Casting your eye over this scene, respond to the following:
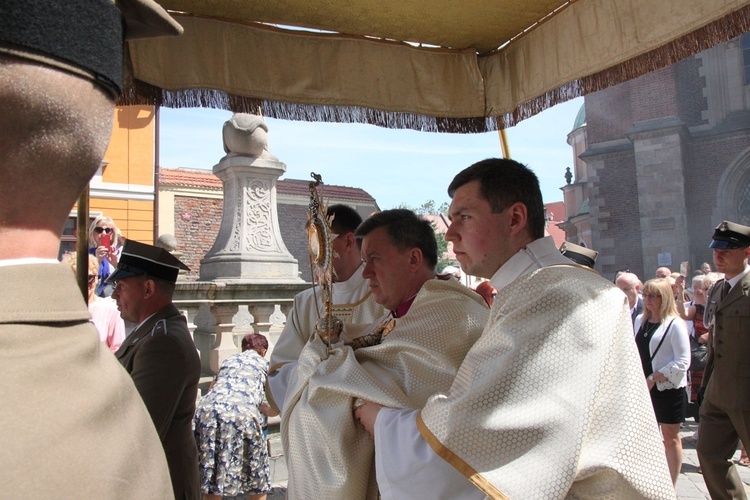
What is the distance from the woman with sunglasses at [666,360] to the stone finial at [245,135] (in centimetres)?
428

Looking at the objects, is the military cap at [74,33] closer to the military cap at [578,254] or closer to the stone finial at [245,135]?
the military cap at [578,254]

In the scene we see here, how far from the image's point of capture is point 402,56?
3.53 meters

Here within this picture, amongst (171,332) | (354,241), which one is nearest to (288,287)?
(354,241)

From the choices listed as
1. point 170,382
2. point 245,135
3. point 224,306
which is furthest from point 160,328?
point 245,135

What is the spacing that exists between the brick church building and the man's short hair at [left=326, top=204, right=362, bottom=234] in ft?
63.2

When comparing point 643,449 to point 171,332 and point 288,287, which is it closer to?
point 171,332

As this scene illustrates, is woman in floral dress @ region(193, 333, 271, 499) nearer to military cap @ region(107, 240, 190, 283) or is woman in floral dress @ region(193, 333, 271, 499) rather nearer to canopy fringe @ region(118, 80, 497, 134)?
military cap @ region(107, 240, 190, 283)

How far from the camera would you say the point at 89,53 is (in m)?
0.83

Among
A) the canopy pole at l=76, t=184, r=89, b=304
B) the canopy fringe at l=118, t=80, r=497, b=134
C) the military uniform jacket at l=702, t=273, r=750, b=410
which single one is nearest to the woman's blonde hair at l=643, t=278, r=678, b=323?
the military uniform jacket at l=702, t=273, r=750, b=410

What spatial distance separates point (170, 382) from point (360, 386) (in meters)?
Answer: 1.12

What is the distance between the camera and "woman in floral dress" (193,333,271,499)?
4.32 m

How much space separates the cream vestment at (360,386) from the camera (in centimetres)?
205

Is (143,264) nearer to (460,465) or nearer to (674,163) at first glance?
(460,465)

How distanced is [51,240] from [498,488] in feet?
3.78
